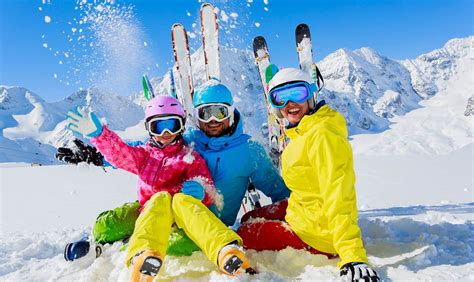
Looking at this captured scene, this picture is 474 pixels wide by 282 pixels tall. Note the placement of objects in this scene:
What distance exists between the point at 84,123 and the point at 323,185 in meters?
2.03

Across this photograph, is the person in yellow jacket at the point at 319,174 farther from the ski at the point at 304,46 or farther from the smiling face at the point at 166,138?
the ski at the point at 304,46

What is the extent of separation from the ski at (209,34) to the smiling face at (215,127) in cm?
384

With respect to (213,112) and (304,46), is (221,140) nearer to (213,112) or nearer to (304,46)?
(213,112)

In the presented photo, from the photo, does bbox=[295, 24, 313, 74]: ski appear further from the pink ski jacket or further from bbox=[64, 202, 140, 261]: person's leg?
bbox=[64, 202, 140, 261]: person's leg

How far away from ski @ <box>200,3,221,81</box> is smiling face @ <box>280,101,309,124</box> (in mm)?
4717

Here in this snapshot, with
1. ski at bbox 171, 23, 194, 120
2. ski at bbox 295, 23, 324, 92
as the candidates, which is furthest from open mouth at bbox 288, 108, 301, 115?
ski at bbox 171, 23, 194, 120

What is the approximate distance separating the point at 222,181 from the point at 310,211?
1.09m

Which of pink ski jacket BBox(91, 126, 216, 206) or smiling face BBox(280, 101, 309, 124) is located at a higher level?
smiling face BBox(280, 101, 309, 124)

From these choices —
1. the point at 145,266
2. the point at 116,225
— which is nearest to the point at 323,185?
the point at 145,266

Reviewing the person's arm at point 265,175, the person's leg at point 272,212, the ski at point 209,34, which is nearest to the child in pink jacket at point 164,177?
the person's leg at point 272,212

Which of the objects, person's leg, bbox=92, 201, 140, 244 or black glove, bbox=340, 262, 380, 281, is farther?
person's leg, bbox=92, 201, 140, 244

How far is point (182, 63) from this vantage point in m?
7.56

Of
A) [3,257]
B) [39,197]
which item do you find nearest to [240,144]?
[3,257]

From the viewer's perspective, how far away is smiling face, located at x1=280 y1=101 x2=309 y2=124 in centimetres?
298
